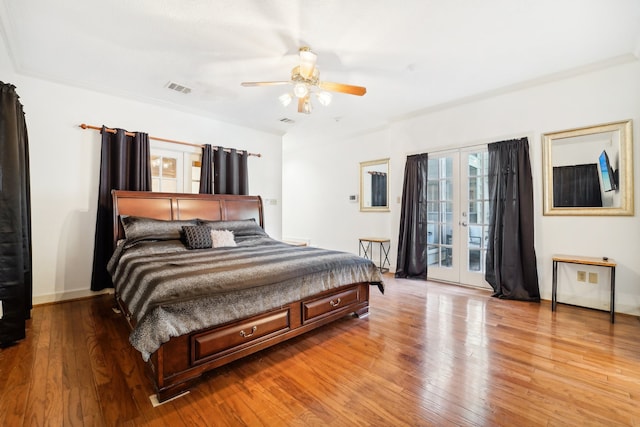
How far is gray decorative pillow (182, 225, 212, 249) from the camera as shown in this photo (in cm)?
321

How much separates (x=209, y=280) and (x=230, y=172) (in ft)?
10.3

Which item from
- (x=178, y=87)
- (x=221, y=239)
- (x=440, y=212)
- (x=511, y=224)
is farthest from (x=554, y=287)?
(x=178, y=87)

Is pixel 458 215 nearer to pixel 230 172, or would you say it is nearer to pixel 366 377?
pixel 366 377

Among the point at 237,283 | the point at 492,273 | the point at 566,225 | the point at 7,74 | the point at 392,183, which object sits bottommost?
the point at 492,273

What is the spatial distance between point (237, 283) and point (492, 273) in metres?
3.48

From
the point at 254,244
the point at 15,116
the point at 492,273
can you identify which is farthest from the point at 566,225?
the point at 15,116

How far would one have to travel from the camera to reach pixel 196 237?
10.7 ft

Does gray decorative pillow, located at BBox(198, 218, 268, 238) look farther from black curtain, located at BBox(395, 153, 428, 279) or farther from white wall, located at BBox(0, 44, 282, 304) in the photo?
black curtain, located at BBox(395, 153, 428, 279)

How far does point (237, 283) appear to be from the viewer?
80.6 inches

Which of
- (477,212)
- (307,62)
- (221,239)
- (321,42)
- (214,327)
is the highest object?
(321,42)

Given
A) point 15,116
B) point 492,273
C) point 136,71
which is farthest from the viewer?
point 492,273

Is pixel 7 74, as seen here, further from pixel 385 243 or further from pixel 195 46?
pixel 385 243

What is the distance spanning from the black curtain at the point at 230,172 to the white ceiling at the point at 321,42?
3.60ft

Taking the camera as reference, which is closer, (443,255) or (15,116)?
(15,116)
